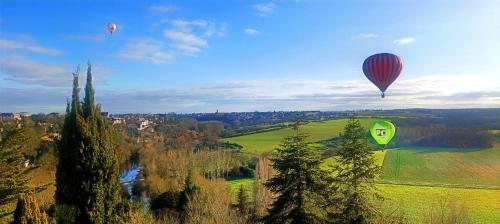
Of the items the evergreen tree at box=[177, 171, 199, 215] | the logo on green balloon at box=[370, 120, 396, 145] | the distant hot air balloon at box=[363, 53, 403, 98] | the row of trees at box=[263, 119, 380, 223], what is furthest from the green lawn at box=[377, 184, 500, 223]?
the row of trees at box=[263, 119, 380, 223]

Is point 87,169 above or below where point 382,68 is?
below

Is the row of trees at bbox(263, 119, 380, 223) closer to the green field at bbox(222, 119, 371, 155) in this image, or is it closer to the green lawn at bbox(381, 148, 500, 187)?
the green lawn at bbox(381, 148, 500, 187)

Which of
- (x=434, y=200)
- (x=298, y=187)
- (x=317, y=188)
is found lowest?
(x=434, y=200)

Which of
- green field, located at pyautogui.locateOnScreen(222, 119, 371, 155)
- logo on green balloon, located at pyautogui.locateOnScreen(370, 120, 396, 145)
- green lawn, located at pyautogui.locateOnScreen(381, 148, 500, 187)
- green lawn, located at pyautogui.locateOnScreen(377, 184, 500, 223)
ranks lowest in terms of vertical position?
green lawn, located at pyautogui.locateOnScreen(377, 184, 500, 223)

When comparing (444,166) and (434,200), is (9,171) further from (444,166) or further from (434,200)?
(444,166)

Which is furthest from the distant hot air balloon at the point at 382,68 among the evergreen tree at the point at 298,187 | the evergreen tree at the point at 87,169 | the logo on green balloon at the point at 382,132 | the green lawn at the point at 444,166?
the green lawn at the point at 444,166

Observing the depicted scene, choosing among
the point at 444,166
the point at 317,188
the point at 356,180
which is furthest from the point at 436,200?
the point at 317,188
